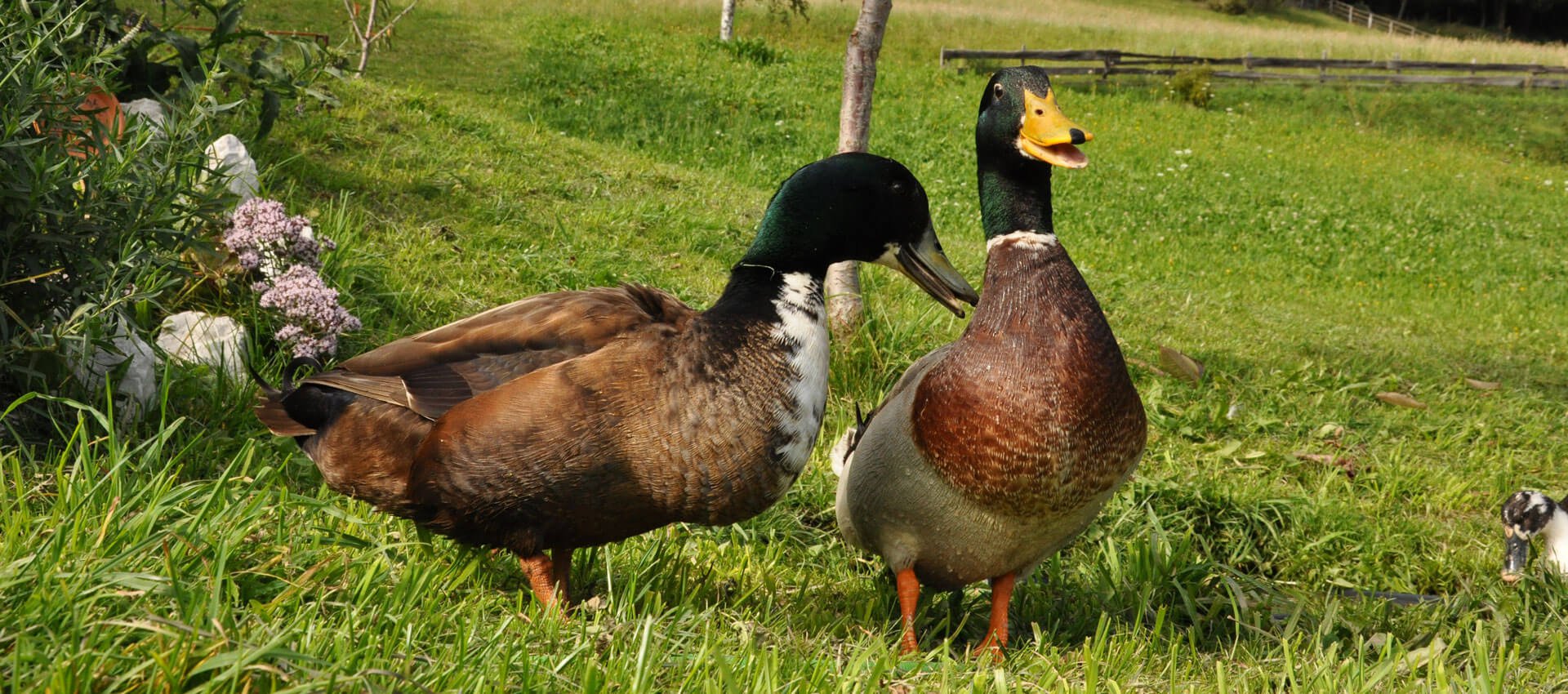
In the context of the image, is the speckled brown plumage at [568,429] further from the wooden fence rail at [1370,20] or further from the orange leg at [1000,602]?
the wooden fence rail at [1370,20]

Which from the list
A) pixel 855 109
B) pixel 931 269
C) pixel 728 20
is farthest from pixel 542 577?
pixel 728 20

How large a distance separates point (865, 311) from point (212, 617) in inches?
162

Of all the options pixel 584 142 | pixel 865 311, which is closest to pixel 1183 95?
pixel 584 142

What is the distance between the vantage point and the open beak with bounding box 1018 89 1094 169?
10.5ft

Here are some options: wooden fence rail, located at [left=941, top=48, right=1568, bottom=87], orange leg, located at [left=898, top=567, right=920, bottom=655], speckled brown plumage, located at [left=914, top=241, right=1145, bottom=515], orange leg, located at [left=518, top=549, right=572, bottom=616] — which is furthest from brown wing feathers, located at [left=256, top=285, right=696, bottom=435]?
wooden fence rail, located at [left=941, top=48, right=1568, bottom=87]

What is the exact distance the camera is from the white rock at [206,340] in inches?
164

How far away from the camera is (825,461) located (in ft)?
15.7

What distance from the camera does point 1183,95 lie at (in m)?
22.8

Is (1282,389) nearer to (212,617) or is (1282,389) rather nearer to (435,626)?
(435,626)

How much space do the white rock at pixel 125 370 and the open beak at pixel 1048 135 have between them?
255 centimetres

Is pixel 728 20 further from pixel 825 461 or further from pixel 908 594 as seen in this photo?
pixel 908 594

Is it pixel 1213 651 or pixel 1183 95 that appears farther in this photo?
pixel 1183 95

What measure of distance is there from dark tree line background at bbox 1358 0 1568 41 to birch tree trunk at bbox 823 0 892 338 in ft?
180

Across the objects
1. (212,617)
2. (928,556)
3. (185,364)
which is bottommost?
(928,556)
